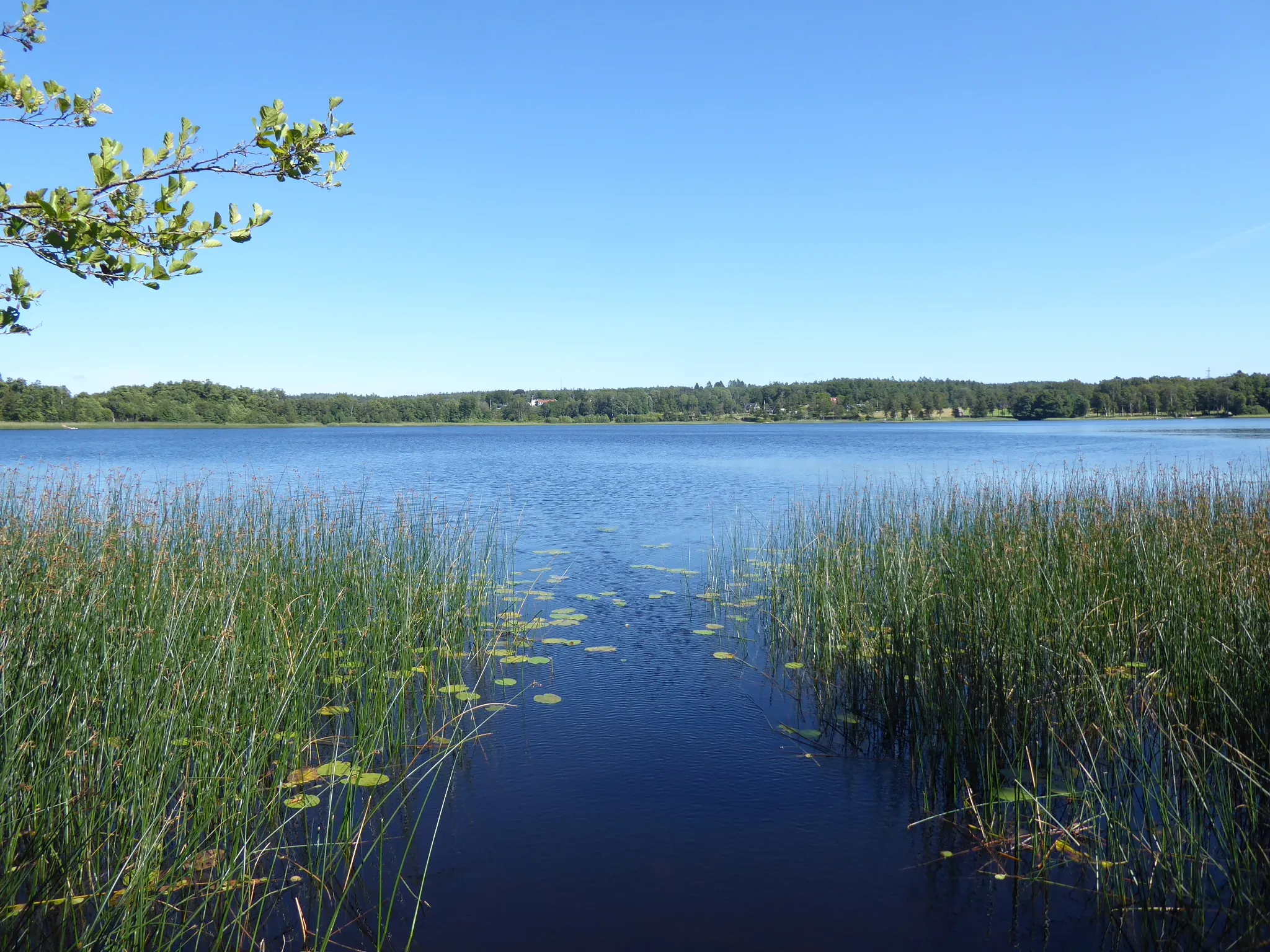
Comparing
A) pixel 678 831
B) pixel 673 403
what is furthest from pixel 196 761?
pixel 673 403

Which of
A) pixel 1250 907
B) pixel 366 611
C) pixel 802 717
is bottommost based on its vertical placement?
pixel 802 717

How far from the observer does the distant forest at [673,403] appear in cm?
5991

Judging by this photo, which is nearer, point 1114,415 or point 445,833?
point 445,833

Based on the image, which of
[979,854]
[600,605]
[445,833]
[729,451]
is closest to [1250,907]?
[979,854]

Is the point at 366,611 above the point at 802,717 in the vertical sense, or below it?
above

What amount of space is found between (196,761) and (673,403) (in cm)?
9048

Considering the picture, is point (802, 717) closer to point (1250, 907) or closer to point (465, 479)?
point (1250, 907)

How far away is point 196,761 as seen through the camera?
349 centimetres

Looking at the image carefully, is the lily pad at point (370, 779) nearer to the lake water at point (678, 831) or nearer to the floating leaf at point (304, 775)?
the floating leaf at point (304, 775)

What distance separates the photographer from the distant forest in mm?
59906

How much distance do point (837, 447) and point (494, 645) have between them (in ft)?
106

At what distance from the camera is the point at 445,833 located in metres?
3.92

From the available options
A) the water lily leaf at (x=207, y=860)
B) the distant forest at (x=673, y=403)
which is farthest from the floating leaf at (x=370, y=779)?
the distant forest at (x=673, y=403)

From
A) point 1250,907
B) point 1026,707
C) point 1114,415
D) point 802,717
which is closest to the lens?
point 1250,907
